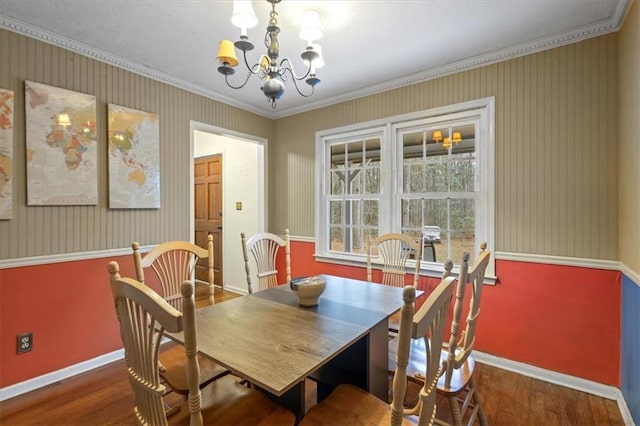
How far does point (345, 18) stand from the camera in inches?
80.5

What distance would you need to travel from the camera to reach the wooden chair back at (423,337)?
0.90m

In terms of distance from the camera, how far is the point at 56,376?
2.26 metres

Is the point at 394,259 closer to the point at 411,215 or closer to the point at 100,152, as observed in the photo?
the point at 411,215

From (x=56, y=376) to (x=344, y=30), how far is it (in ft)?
10.7

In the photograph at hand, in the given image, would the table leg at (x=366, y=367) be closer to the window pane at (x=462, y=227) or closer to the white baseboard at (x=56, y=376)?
the window pane at (x=462, y=227)

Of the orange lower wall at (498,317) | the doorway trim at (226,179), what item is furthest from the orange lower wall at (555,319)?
the doorway trim at (226,179)

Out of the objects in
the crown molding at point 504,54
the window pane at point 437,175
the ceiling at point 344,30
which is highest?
the ceiling at point 344,30

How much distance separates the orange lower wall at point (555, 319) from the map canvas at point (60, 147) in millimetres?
3371

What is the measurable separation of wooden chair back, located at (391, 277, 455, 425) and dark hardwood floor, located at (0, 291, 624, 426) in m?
1.12

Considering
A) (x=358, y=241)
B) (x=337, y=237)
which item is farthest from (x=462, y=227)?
(x=337, y=237)

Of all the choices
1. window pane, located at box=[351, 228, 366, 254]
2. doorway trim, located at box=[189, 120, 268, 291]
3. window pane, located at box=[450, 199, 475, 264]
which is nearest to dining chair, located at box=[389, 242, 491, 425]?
window pane, located at box=[450, 199, 475, 264]

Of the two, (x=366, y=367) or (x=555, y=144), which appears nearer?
(x=366, y=367)

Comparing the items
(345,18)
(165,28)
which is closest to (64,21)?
(165,28)

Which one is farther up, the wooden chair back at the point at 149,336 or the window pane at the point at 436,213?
the window pane at the point at 436,213
